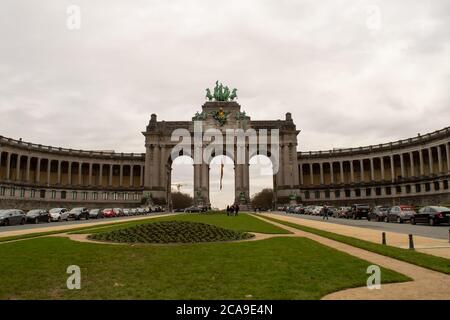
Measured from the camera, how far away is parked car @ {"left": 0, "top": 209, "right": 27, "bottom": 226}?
1706 inches

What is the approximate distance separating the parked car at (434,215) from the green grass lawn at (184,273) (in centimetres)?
2448

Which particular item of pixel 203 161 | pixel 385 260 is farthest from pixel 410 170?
pixel 385 260

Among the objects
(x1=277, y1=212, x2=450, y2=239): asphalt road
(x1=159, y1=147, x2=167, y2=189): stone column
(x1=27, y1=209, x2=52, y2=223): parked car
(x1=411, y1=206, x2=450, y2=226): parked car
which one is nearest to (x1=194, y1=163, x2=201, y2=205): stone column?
(x1=159, y1=147, x2=167, y2=189): stone column

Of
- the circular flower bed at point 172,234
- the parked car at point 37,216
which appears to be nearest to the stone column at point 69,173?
the parked car at point 37,216

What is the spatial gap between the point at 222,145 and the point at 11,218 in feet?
255

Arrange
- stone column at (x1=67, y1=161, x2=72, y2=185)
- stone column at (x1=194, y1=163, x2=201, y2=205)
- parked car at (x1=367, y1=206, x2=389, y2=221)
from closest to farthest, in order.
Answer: parked car at (x1=367, y1=206, x2=389, y2=221)
stone column at (x1=194, y1=163, x2=201, y2=205)
stone column at (x1=67, y1=161, x2=72, y2=185)

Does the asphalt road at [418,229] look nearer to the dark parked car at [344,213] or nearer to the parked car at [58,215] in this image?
the dark parked car at [344,213]

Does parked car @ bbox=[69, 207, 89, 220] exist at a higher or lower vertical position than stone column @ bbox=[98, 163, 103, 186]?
lower

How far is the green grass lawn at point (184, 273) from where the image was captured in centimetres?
954

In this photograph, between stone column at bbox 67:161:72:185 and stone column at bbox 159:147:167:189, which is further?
stone column at bbox 159:147:167:189

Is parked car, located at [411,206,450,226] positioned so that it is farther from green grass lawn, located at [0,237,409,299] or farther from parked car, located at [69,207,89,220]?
parked car, located at [69,207,89,220]

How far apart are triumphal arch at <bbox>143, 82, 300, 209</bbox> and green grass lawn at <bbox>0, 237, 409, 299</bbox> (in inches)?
3821

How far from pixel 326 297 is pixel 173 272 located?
16.6 feet

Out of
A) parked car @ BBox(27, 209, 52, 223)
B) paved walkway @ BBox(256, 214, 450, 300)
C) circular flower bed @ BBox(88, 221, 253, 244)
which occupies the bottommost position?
paved walkway @ BBox(256, 214, 450, 300)
